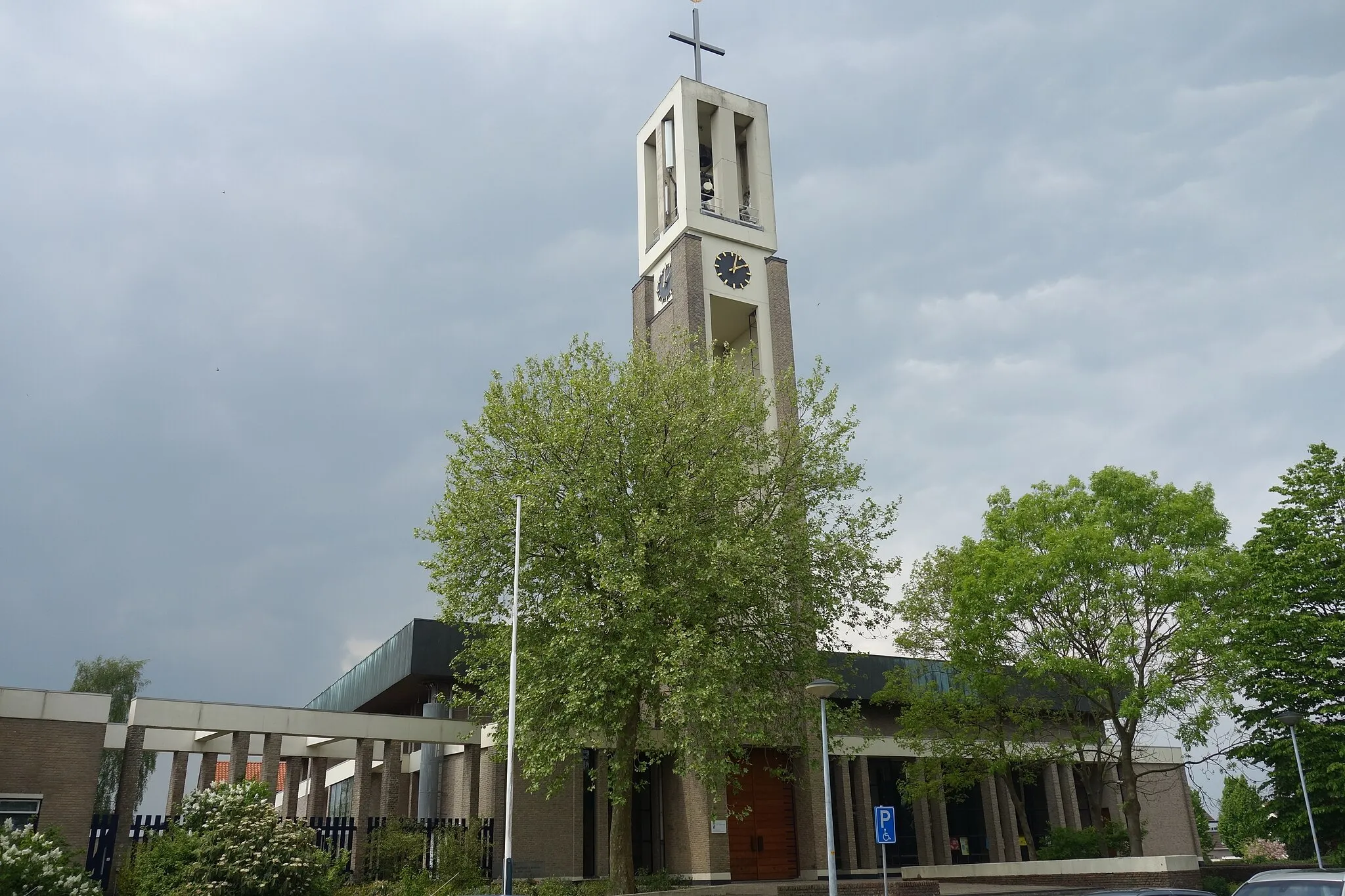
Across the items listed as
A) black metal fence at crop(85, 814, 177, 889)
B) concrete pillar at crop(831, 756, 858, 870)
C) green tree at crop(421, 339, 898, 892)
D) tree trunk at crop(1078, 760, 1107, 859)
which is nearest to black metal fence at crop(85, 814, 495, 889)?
black metal fence at crop(85, 814, 177, 889)

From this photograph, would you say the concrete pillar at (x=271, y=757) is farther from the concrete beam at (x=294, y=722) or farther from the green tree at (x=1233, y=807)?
the green tree at (x=1233, y=807)

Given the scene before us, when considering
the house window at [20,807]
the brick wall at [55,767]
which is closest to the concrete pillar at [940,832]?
the brick wall at [55,767]

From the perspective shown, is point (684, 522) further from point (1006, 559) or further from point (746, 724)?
point (1006, 559)

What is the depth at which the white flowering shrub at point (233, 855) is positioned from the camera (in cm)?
2250

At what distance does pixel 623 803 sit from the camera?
25531mm

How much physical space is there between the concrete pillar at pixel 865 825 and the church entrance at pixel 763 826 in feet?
18.7

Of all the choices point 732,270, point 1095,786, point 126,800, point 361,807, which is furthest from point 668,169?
point 126,800

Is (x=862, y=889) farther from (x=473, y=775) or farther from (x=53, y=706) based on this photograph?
(x=53, y=706)

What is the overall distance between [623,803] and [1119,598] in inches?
650

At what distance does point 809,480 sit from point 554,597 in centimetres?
850

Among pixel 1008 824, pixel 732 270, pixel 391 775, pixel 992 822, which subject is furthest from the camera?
pixel 1008 824

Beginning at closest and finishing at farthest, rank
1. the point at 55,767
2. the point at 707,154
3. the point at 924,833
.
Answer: the point at 55,767 → the point at 924,833 → the point at 707,154

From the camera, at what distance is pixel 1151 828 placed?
1955 inches

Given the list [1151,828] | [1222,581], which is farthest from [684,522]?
[1151,828]
